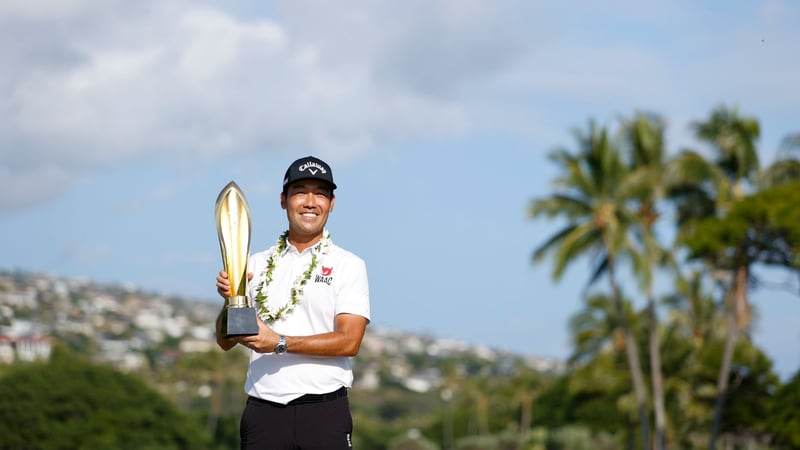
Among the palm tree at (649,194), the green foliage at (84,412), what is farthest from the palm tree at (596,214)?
the green foliage at (84,412)

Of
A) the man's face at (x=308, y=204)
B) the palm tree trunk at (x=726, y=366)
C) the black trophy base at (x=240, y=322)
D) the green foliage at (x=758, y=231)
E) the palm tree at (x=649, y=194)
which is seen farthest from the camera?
the palm tree at (x=649, y=194)

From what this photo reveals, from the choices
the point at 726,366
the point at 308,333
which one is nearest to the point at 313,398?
the point at 308,333

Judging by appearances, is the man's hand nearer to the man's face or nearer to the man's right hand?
the man's right hand

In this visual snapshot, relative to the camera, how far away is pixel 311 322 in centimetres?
499

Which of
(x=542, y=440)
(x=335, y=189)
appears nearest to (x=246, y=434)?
(x=335, y=189)

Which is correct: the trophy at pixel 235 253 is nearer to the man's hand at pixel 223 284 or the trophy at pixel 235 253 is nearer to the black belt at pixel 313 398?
the man's hand at pixel 223 284

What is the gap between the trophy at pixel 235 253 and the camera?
4.59 metres

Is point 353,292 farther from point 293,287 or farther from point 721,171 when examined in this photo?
point 721,171

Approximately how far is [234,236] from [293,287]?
0.43 m

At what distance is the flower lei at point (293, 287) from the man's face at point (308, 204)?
85 mm

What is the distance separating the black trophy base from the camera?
4.56m

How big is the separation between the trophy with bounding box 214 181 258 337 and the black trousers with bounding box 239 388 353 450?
0.48 metres

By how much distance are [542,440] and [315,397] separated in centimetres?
7325

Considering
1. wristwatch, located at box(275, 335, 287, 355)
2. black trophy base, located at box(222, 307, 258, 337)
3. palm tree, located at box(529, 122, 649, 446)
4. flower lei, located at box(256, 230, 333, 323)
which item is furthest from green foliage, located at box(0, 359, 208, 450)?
black trophy base, located at box(222, 307, 258, 337)
